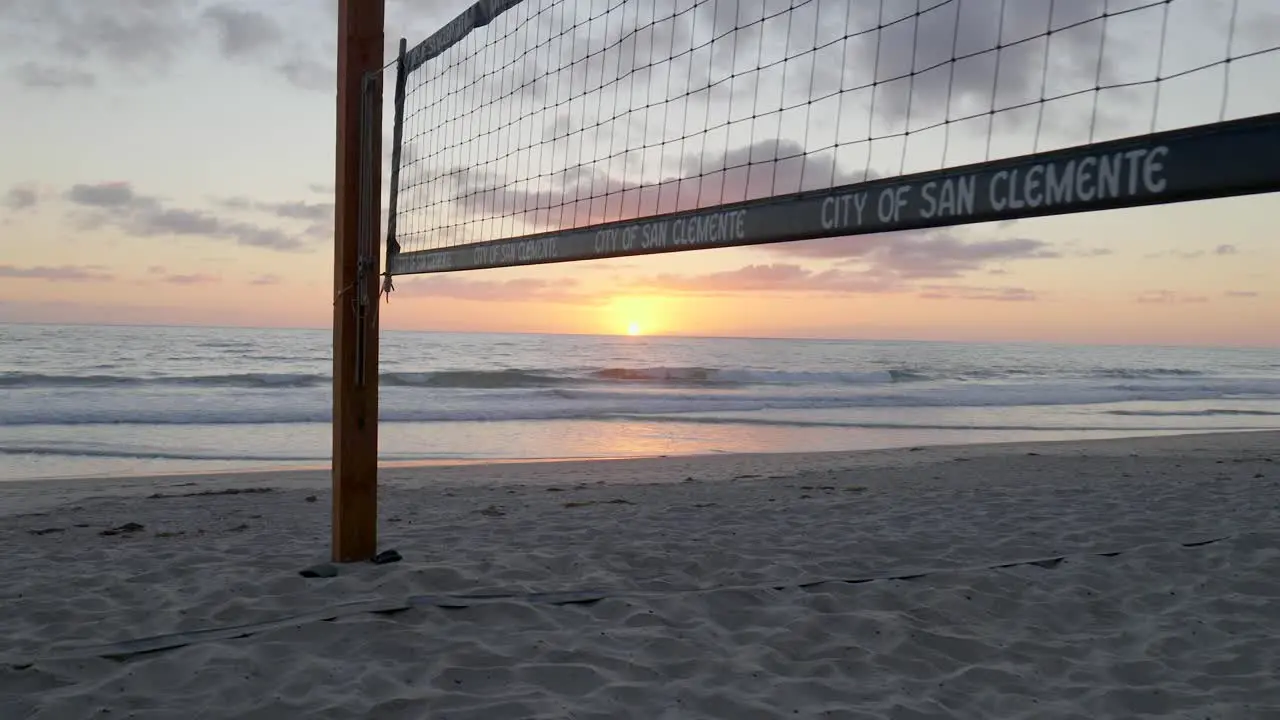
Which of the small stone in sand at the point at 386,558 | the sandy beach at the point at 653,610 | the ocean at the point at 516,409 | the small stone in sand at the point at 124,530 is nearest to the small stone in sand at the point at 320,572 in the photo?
the sandy beach at the point at 653,610

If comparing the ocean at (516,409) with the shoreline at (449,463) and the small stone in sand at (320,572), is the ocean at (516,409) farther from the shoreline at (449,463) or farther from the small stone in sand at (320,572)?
the small stone in sand at (320,572)

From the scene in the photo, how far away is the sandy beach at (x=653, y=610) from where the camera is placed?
2.74 meters

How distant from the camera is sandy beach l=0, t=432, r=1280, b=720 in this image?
274 centimetres

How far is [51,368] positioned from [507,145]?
75.5 ft

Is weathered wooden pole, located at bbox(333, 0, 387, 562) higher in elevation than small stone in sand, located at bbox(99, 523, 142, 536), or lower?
higher

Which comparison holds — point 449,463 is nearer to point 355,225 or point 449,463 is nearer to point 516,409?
point 355,225

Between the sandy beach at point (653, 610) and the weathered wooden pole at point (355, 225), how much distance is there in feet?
2.27

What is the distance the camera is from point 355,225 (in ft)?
12.7

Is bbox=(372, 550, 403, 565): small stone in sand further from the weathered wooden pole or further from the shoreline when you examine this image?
the shoreline

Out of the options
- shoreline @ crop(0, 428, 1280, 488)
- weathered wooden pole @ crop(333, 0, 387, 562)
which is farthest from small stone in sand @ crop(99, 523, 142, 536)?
shoreline @ crop(0, 428, 1280, 488)

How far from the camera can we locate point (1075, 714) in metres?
2.70

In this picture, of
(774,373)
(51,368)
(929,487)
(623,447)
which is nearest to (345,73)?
(929,487)

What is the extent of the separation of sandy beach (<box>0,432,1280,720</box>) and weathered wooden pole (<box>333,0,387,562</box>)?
69 centimetres

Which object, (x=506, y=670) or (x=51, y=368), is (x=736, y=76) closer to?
(x=506, y=670)
